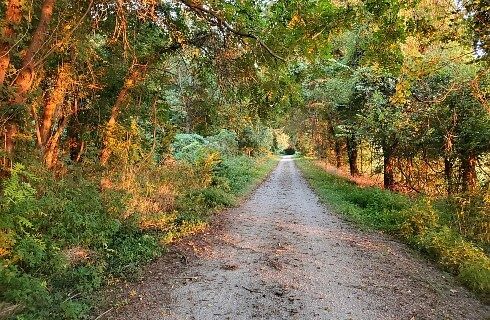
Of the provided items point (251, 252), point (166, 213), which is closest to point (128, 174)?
point (166, 213)

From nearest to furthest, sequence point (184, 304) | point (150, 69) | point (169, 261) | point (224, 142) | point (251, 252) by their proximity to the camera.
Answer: point (184, 304), point (169, 261), point (251, 252), point (150, 69), point (224, 142)

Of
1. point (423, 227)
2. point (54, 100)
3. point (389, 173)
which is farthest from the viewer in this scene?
point (389, 173)

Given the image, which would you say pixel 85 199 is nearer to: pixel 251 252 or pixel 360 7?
pixel 251 252

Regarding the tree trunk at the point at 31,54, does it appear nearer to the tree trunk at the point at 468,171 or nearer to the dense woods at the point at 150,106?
the dense woods at the point at 150,106

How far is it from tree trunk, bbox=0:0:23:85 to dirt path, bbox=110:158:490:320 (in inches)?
132

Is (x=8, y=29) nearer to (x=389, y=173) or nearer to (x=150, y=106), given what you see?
(x=150, y=106)

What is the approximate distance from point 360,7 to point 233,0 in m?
2.36

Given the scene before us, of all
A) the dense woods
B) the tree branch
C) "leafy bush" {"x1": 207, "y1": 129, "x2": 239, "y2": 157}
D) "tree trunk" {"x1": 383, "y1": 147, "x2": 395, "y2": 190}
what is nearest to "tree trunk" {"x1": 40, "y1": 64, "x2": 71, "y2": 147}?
the dense woods

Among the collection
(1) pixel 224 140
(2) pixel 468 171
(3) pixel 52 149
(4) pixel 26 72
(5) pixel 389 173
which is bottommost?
(5) pixel 389 173

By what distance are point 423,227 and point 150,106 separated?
7.66m

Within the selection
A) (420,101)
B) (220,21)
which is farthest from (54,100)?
(420,101)

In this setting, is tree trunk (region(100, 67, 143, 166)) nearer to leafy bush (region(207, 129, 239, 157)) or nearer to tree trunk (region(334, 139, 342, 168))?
leafy bush (region(207, 129, 239, 157))

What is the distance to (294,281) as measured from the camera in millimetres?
6152

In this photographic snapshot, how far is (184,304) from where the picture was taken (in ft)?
17.3
